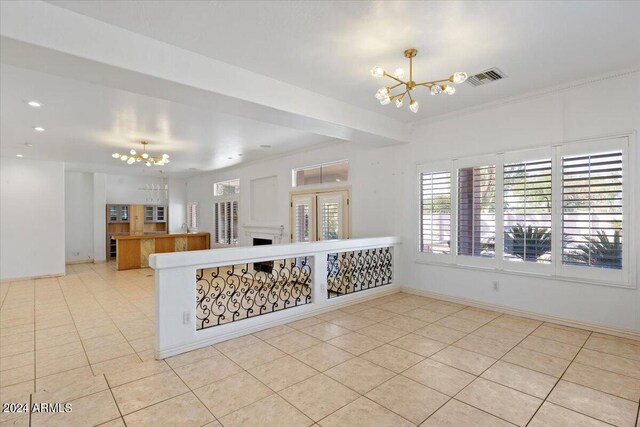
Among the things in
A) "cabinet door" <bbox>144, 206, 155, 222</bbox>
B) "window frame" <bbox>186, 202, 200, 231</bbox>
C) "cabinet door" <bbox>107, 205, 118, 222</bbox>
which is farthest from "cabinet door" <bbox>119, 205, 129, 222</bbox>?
"window frame" <bbox>186, 202, 200, 231</bbox>

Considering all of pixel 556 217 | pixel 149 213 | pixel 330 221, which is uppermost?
pixel 149 213

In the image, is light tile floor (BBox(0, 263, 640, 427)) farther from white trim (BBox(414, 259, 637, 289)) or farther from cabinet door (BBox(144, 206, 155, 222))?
cabinet door (BBox(144, 206, 155, 222))

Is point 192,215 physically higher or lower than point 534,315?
higher

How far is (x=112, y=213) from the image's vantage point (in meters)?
11.3

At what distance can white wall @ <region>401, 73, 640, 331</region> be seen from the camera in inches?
142

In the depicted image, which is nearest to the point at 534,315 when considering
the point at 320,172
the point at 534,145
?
the point at 534,145

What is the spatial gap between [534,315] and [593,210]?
149 cm

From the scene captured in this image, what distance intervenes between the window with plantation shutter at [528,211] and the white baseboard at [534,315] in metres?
0.70

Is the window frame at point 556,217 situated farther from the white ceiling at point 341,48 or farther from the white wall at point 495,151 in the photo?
the white ceiling at point 341,48

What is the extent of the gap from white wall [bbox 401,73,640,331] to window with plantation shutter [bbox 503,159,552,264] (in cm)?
29

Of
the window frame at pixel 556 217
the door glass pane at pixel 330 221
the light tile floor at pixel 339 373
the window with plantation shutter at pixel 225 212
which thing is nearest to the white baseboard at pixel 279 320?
the light tile floor at pixel 339 373

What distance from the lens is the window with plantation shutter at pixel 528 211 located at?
409 centimetres

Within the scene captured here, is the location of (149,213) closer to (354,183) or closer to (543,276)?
(354,183)

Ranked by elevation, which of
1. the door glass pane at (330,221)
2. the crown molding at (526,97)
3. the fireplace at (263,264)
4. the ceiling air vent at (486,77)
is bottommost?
the fireplace at (263,264)
